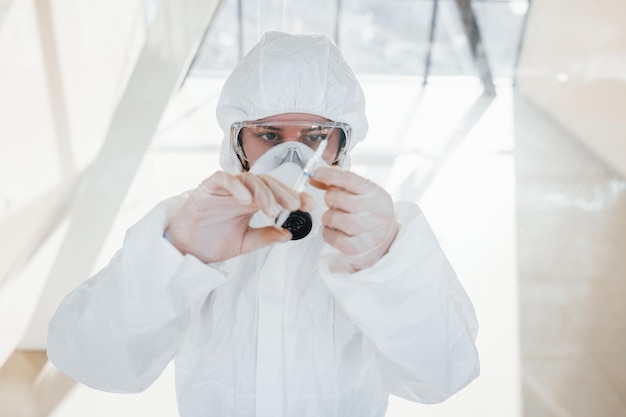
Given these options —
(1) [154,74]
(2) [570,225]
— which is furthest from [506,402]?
(1) [154,74]

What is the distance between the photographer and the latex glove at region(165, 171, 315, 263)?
2.27 ft

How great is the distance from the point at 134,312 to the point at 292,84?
49cm

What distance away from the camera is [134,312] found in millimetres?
798

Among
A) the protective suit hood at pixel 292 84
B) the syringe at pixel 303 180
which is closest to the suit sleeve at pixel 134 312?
the syringe at pixel 303 180

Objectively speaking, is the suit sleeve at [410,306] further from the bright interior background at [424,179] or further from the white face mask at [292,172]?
the bright interior background at [424,179]

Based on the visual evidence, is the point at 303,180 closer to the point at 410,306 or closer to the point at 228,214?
the point at 228,214

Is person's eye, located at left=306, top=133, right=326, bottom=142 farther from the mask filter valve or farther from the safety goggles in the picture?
the mask filter valve

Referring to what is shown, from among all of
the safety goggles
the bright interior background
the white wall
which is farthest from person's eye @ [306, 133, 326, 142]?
the white wall

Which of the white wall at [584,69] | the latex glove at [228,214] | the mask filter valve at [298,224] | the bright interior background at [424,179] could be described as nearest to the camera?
the latex glove at [228,214]

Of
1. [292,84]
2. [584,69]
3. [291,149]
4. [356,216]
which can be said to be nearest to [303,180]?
[356,216]

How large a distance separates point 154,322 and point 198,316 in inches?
7.2

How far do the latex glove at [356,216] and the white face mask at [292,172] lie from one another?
64mm

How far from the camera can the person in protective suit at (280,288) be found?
776 millimetres

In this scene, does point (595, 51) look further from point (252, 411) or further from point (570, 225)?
point (252, 411)
